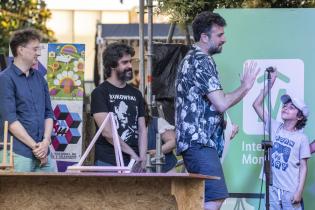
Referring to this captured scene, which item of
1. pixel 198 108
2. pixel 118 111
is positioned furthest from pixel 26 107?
pixel 198 108

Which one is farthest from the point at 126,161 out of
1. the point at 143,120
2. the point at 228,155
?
the point at 228,155

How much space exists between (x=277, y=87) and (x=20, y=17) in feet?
27.2

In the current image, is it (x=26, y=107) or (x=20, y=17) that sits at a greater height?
(x=20, y=17)

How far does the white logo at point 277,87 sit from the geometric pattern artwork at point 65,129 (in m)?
1.82

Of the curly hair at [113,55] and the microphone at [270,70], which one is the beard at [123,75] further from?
the microphone at [270,70]

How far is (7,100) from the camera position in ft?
19.5

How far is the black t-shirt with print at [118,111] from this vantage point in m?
6.36

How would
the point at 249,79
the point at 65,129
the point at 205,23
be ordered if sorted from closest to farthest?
the point at 249,79
the point at 205,23
the point at 65,129

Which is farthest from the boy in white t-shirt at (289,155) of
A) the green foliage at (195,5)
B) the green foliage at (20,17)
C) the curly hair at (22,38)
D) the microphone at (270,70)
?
the green foliage at (20,17)

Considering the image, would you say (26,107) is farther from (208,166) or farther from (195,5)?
(195,5)

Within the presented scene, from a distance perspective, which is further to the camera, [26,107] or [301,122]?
[301,122]

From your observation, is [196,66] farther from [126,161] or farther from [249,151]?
[249,151]

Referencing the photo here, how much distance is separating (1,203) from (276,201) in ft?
8.76

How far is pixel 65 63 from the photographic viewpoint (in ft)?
26.4
